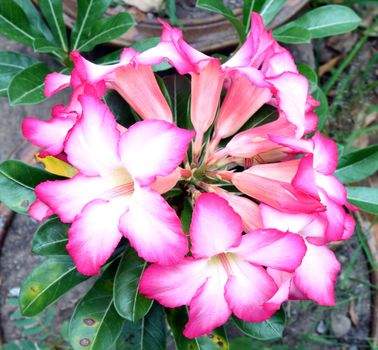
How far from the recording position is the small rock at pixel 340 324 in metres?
1.68

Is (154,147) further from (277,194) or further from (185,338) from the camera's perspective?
(185,338)

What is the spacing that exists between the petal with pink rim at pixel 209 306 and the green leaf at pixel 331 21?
75 centimetres

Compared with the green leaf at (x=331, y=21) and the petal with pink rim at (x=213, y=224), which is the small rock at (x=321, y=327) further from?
the petal with pink rim at (x=213, y=224)

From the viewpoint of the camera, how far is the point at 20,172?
35.9 inches

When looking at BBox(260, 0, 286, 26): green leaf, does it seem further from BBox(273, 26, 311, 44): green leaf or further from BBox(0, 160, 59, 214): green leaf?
BBox(0, 160, 59, 214): green leaf

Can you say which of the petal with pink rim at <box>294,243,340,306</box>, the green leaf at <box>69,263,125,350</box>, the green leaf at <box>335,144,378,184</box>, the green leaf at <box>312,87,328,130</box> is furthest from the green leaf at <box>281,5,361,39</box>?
the green leaf at <box>69,263,125,350</box>

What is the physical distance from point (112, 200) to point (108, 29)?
24.1 inches

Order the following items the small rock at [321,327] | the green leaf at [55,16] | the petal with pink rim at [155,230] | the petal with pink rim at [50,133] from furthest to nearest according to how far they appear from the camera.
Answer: the small rock at [321,327] < the green leaf at [55,16] < the petal with pink rim at [50,133] < the petal with pink rim at [155,230]

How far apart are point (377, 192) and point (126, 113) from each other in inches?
22.9

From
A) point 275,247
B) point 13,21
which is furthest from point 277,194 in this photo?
point 13,21

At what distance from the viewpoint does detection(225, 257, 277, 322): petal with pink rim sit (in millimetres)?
665

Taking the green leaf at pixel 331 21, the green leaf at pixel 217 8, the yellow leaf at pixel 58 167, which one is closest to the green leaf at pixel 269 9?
the green leaf at pixel 331 21

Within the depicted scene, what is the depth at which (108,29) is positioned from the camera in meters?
1.12

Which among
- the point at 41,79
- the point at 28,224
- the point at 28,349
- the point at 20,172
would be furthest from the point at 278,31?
the point at 28,349
